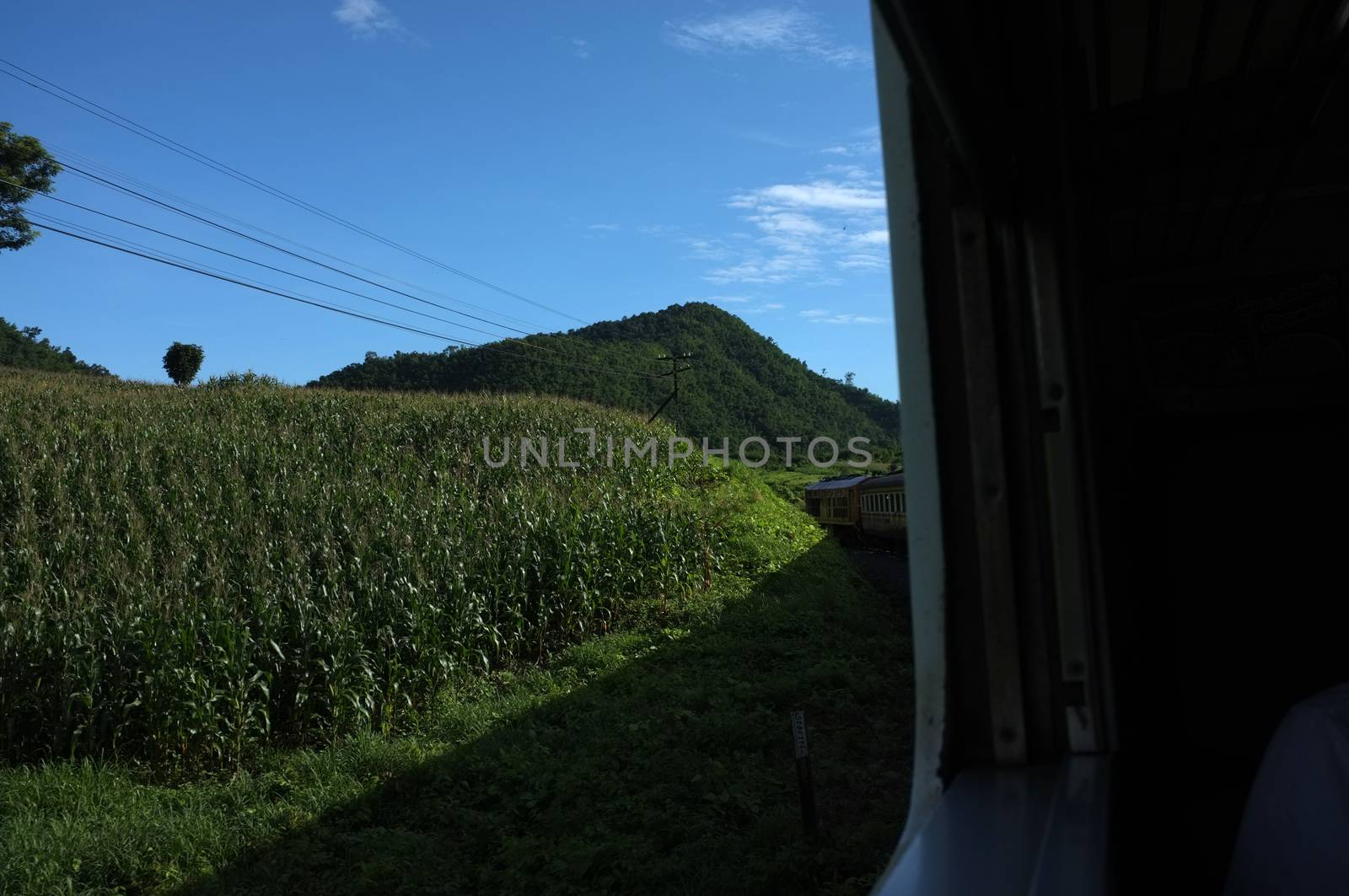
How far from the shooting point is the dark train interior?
155 cm

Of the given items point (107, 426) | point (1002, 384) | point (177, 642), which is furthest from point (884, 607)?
point (107, 426)

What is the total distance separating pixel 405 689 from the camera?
816 centimetres

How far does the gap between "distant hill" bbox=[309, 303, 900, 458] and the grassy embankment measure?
20.7 meters

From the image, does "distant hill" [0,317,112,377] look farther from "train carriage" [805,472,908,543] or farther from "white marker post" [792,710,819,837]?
"white marker post" [792,710,819,837]

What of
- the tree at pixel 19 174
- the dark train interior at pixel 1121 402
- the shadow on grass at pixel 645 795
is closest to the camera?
the dark train interior at pixel 1121 402

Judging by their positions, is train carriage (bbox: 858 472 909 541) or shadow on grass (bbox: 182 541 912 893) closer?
shadow on grass (bbox: 182 541 912 893)

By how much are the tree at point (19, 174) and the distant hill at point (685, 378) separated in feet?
41.2

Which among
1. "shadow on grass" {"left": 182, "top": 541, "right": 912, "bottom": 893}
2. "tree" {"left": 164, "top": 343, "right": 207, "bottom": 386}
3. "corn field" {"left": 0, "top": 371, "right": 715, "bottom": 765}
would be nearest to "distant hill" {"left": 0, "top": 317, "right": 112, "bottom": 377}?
"tree" {"left": 164, "top": 343, "right": 207, "bottom": 386}

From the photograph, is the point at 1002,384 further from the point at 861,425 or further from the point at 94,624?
the point at 861,425

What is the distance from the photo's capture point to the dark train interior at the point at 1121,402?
5.08 ft

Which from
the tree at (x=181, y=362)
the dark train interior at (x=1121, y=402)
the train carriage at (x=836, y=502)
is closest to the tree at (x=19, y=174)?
the tree at (x=181, y=362)

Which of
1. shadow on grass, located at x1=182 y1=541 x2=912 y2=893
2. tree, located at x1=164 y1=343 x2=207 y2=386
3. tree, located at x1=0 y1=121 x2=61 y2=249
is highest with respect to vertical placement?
tree, located at x1=0 y1=121 x2=61 y2=249

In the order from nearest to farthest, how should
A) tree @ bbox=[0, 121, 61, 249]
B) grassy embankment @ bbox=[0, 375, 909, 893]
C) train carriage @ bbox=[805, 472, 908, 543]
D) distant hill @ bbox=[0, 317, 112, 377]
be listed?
grassy embankment @ bbox=[0, 375, 909, 893] → train carriage @ bbox=[805, 472, 908, 543] → tree @ bbox=[0, 121, 61, 249] → distant hill @ bbox=[0, 317, 112, 377]

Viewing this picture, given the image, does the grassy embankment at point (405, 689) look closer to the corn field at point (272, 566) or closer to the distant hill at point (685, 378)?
the corn field at point (272, 566)
